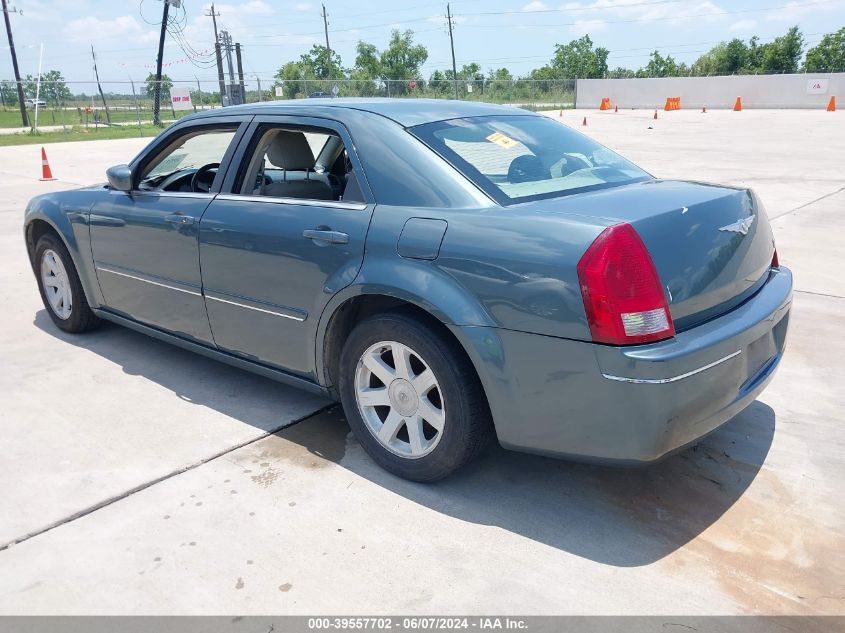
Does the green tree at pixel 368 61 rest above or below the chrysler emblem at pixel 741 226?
above

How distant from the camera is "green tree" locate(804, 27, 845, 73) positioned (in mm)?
60562

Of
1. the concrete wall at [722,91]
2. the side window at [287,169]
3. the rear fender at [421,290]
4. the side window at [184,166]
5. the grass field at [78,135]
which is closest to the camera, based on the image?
the rear fender at [421,290]

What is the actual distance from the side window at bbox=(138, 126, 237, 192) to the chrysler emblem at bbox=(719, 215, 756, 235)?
2.62 m

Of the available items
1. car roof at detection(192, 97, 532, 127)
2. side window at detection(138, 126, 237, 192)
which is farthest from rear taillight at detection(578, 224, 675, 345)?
side window at detection(138, 126, 237, 192)

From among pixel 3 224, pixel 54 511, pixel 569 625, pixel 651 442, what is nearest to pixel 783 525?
pixel 651 442

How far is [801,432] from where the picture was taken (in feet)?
11.5

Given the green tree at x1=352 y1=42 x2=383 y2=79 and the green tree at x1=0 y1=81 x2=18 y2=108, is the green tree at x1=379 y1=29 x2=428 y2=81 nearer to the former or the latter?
the green tree at x1=352 y1=42 x2=383 y2=79

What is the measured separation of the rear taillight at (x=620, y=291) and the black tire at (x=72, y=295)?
12.5 feet

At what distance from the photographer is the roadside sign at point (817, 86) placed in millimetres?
40031

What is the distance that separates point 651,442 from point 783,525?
79cm

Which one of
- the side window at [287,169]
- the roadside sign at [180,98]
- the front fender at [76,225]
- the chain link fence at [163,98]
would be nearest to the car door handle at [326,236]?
the side window at [287,169]

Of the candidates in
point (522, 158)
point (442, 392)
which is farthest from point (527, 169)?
point (442, 392)

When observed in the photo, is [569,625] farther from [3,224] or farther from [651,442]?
[3,224]

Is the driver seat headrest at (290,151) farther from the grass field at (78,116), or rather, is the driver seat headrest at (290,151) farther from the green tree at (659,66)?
the green tree at (659,66)
